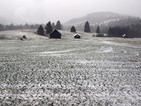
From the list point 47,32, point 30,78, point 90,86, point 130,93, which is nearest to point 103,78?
point 90,86

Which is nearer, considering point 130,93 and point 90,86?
point 130,93

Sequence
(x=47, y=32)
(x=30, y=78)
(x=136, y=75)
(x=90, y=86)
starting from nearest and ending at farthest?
(x=90, y=86), (x=30, y=78), (x=136, y=75), (x=47, y=32)

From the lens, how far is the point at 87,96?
14.4m

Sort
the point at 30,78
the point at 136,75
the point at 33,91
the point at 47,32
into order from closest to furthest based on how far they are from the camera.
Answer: the point at 33,91 < the point at 30,78 < the point at 136,75 < the point at 47,32

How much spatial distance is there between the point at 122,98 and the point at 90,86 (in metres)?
3.37

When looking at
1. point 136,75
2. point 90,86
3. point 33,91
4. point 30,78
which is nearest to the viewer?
point 33,91

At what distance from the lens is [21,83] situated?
1700 centimetres

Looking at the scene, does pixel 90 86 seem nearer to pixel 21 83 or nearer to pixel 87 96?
pixel 87 96

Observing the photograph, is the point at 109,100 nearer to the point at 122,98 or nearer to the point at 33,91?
the point at 122,98

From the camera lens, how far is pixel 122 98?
14.1 m

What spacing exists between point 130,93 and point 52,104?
6303 mm

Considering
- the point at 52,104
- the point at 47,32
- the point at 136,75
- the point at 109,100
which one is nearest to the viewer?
the point at 52,104

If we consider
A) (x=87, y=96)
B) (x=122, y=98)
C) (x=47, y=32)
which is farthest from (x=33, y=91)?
(x=47, y=32)

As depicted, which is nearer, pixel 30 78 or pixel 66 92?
pixel 66 92
